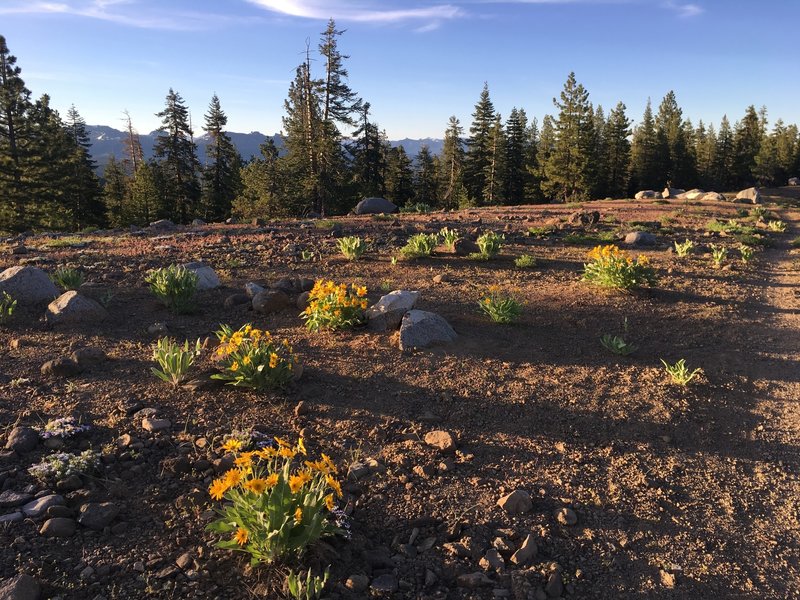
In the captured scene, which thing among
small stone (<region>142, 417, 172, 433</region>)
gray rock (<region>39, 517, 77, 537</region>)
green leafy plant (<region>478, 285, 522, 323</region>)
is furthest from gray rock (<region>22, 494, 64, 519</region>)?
green leafy plant (<region>478, 285, 522, 323</region>)

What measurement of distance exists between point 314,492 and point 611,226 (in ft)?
52.8

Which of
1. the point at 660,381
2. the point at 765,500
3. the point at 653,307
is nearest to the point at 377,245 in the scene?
the point at 653,307

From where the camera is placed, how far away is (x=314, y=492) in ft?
9.65

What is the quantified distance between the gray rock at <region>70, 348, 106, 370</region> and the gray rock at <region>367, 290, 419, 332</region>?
316cm

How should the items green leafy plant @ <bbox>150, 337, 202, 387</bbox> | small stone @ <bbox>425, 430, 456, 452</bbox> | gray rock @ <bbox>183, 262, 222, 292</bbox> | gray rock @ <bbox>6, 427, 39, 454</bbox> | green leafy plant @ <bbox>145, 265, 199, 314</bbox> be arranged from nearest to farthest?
gray rock @ <bbox>6, 427, 39, 454</bbox> < small stone @ <bbox>425, 430, 456, 452</bbox> < green leafy plant @ <bbox>150, 337, 202, 387</bbox> < green leafy plant @ <bbox>145, 265, 199, 314</bbox> < gray rock @ <bbox>183, 262, 222, 292</bbox>

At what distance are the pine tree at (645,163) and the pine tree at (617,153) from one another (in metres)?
1.51

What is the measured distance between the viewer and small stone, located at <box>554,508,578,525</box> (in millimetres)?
3393

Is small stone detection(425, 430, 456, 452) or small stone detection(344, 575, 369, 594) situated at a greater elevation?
small stone detection(425, 430, 456, 452)

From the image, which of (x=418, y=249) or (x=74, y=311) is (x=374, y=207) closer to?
(x=418, y=249)

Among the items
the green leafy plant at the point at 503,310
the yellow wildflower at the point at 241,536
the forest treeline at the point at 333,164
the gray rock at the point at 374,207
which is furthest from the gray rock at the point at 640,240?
the forest treeline at the point at 333,164

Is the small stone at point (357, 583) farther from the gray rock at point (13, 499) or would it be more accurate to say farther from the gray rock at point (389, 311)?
the gray rock at point (389, 311)

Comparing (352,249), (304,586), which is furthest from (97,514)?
(352,249)

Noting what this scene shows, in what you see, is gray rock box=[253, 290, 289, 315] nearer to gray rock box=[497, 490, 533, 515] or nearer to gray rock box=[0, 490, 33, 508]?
gray rock box=[0, 490, 33, 508]

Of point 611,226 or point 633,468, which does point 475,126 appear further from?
point 633,468
